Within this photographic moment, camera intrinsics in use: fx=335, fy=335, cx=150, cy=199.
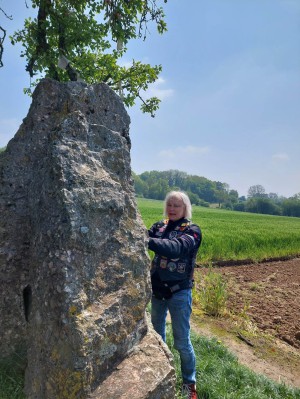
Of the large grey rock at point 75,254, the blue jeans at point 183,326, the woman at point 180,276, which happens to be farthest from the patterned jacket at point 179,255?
the large grey rock at point 75,254

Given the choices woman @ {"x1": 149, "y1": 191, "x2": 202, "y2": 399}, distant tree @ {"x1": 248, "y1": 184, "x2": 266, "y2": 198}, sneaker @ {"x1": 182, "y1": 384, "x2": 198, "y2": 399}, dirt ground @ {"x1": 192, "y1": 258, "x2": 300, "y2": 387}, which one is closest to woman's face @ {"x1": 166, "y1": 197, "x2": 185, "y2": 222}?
woman @ {"x1": 149, "y1": 191, "x2": 202, "y2": 399}

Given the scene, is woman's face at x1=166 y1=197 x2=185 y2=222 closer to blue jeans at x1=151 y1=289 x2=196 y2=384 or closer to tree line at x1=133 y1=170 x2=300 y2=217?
blue jeans at x1=151 y1=289 x2=196 y2=384

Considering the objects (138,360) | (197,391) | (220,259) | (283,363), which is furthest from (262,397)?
(220,259)

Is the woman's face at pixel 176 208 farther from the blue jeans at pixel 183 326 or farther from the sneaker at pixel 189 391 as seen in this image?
the sneaker at pixel 189 391

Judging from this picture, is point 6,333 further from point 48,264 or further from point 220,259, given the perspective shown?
point 220,259

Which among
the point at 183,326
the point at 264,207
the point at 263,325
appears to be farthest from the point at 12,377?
the point at 264,207

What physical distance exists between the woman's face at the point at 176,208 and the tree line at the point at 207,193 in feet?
224

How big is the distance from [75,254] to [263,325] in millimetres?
6320

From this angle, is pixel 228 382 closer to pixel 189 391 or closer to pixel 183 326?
pixel 189 391

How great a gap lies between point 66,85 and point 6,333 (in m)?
2.17

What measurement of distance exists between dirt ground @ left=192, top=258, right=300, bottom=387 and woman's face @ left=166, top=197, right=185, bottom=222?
9.91 feet

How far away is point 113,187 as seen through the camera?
2.75 m

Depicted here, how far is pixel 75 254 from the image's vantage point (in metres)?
2.34

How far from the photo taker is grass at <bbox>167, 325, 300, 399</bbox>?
3828mm
